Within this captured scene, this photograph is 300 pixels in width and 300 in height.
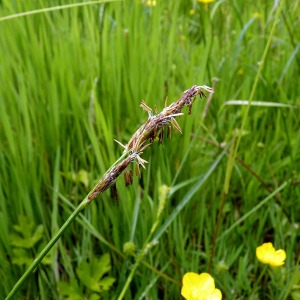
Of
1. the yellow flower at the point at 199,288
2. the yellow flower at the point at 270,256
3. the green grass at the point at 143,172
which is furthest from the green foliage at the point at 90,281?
the yellow flower at the point at 270,256

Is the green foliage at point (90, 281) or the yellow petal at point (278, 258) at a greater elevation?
the yellow petal at point (278, 258)

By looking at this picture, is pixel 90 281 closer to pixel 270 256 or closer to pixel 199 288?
pixel 199 288

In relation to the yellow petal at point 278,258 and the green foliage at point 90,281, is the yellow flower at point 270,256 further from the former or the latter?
the green foliage at point 90,281

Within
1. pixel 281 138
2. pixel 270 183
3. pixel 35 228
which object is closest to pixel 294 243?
pixel 270 183

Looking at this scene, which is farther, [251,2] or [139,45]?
[251,2]

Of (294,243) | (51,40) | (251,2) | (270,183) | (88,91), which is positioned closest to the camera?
(294,243)

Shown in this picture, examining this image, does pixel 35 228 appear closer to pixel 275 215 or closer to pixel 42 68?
pixel 42 68
